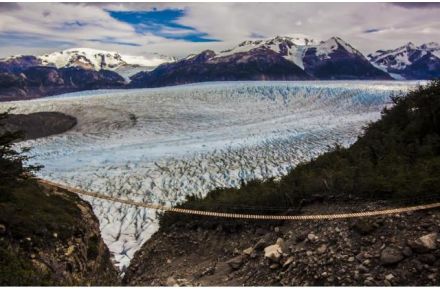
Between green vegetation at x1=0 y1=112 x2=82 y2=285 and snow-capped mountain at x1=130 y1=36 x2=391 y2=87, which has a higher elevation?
snow-capped mountain at x1=130 y1=36 x2=391 y2=87

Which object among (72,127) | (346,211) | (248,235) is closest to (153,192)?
(248,235)

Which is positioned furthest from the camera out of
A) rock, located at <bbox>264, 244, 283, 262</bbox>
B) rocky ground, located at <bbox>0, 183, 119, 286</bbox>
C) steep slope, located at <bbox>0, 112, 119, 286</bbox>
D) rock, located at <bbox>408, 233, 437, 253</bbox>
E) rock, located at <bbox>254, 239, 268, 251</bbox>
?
rock, located at <bbox>254, 239, 268, 251</bbox>

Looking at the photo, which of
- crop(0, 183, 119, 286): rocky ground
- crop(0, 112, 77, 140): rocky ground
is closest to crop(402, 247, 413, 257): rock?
crop(0, 183, 119, 286): rocky ground

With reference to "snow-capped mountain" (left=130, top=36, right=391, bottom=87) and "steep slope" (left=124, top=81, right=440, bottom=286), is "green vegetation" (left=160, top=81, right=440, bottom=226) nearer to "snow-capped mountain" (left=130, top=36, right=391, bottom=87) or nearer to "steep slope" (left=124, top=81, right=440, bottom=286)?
"steep slope" (left=124, top=81, right=440, bottom=286)

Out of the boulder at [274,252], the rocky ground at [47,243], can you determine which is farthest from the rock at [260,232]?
the rocky ground at [47,243]

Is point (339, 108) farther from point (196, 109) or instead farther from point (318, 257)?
point (318, 257)

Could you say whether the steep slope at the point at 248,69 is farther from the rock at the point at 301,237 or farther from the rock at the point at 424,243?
the rock at the point at 424,243
